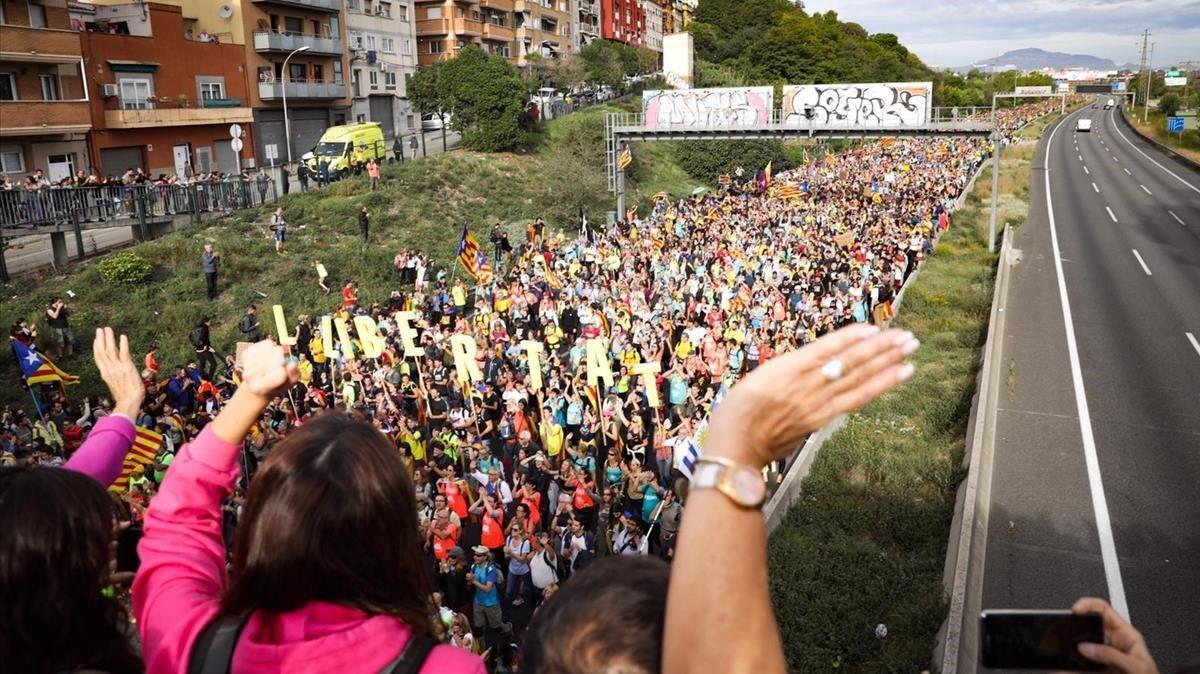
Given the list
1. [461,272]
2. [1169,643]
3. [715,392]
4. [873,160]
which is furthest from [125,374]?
[873,160]

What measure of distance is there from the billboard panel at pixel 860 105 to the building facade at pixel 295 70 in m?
22.7

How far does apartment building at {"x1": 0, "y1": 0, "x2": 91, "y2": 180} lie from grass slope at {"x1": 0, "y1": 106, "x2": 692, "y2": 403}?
8.29m

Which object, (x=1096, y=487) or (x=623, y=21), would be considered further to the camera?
(x=623, y=21)

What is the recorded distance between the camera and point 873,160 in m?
46.9

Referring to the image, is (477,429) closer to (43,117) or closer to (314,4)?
(43,117)

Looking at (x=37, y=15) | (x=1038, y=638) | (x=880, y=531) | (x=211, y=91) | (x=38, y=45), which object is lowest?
(x=880, y=531)

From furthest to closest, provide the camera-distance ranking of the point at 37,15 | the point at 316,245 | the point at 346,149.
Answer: the point at 346,149 → the point at 37,15 → the point at 316,245

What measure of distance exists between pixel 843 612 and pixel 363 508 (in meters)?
7.86

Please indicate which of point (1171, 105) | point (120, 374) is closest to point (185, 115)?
point (120, 374)

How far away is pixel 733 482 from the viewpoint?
1.35 m

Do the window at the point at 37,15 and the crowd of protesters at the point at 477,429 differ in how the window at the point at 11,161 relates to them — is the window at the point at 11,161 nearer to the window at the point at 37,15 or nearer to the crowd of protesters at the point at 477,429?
the window at the point at 37,15

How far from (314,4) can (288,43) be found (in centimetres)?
428

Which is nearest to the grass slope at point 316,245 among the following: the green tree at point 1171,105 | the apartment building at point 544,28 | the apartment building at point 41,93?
the apartment building at point 41,93

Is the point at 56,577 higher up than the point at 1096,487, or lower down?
higher up
